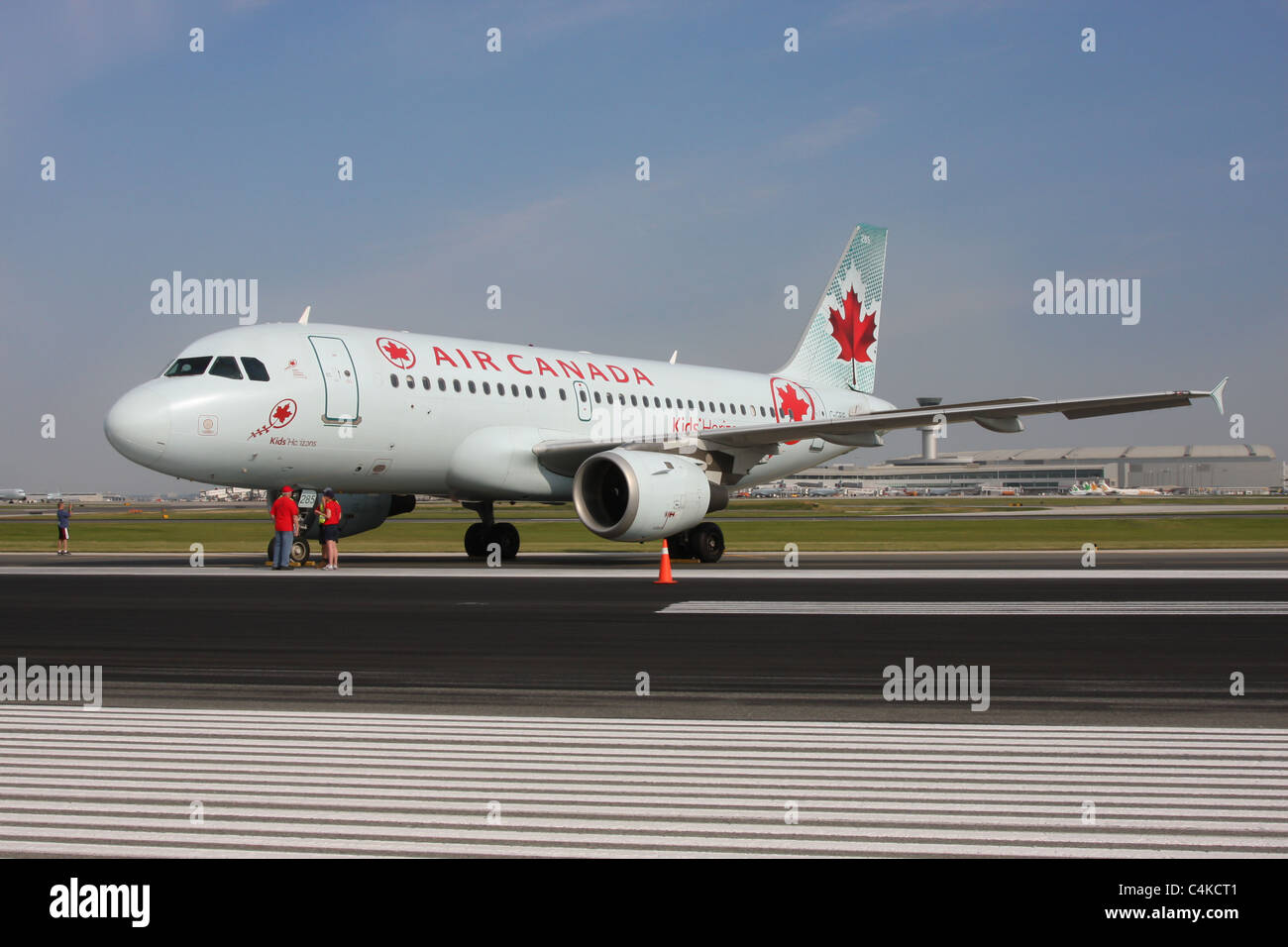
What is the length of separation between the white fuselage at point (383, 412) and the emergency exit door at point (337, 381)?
22 mm

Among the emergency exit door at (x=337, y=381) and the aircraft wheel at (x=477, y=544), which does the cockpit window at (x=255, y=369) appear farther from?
the aircraft wheel at (x=477, y=544)

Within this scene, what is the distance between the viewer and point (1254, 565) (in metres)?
25.0

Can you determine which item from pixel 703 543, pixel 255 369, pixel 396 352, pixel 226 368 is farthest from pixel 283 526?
pixel 703 543

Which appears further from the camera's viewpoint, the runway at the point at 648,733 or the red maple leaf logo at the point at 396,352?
the red maple leaf logo at the point at 396,352

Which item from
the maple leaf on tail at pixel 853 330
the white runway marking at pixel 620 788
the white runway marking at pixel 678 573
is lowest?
the white runway marking at pixel 620 788

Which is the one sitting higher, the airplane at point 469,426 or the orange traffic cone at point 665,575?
the airplane at point 469,426

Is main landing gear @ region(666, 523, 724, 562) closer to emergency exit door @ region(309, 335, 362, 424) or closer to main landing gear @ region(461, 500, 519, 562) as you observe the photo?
main landing gear @ region(461, 500, 519, 562)

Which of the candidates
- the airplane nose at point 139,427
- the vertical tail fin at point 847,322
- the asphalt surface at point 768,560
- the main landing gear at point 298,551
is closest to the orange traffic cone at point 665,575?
the asphalt surface at point 768,560

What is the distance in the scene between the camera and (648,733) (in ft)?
23.4

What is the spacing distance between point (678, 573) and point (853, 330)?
55.8 ft

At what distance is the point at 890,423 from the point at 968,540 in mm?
12508

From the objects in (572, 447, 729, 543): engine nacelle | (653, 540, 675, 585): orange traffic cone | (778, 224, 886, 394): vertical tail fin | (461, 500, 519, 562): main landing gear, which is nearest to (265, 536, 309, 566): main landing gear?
(461, 500, 519, 562): main landing gear

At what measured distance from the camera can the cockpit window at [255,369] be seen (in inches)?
867

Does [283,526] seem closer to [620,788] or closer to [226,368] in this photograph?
[226,368]
